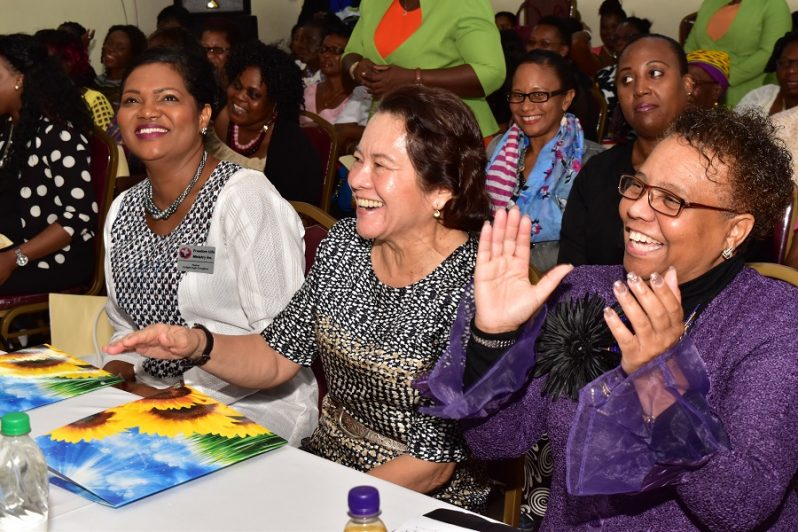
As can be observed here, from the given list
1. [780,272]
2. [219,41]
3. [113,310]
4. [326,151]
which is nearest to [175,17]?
[219,41]

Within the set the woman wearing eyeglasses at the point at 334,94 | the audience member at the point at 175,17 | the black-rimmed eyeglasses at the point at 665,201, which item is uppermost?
the audience member at the point at 175,17

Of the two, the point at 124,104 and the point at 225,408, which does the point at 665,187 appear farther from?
the point at 124,104

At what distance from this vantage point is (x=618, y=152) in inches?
113

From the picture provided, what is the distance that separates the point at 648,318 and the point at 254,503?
65 cm

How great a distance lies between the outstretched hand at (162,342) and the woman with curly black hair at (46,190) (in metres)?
1.67

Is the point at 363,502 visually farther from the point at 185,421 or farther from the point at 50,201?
the point at 50,201

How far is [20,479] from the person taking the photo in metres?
1.31

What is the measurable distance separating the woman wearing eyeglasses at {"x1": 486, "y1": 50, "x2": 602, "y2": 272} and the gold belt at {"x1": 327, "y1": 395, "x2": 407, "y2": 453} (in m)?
1.48

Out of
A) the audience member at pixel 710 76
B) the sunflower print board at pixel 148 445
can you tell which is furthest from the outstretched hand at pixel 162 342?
the audience member at pixel 710 76

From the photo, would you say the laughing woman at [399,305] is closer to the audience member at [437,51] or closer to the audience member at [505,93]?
the audience member at [437,51]

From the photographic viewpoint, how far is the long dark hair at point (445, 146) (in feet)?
6.20

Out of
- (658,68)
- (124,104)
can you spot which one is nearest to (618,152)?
(658,68)

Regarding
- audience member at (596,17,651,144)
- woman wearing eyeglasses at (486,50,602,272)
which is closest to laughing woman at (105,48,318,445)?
woman wearing eyeglasses at (486,50,602,272)

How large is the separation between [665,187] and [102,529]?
1047mm
